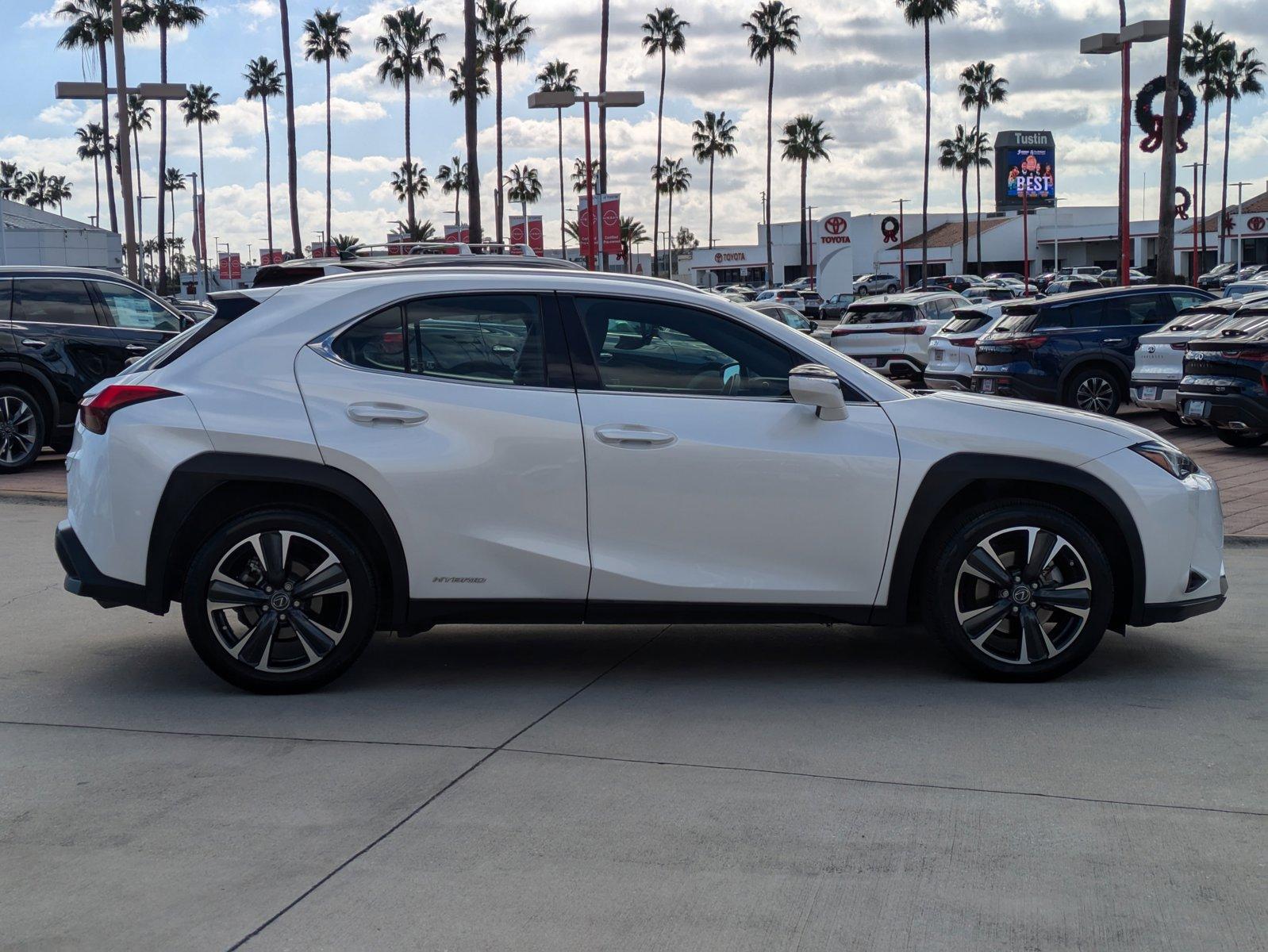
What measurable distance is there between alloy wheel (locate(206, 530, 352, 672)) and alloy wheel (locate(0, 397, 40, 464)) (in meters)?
9.34

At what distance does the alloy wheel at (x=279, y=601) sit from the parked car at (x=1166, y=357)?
499 inches

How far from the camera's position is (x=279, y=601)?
558 cm

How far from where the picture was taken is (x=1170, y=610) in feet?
19.1

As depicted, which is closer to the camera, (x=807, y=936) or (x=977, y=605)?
(x=807, y=936)

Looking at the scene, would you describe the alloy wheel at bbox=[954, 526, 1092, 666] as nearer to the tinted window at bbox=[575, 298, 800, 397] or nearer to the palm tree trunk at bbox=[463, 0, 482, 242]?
the tinted window at bbox=[575, 298, 800, 397]

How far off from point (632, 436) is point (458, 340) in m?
0.83

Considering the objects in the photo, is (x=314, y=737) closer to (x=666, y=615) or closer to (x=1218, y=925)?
(x=666, y=615)

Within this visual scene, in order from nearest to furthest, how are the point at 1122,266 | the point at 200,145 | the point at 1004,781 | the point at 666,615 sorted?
the point at 1004,781, the point at 666,615, the point at 1122,266, the point at 200,145

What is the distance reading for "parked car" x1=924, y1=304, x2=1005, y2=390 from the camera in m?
20.6

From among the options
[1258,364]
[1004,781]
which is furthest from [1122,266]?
[1004,781]

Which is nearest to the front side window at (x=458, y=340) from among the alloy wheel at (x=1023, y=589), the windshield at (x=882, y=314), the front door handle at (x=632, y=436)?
the front door handle at (x=632, y=436)

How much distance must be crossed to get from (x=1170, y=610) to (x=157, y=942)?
162 inches

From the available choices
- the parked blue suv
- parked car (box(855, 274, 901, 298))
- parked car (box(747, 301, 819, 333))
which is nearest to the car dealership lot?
the parked blue suv

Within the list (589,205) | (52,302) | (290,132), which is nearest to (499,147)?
(290,132)
